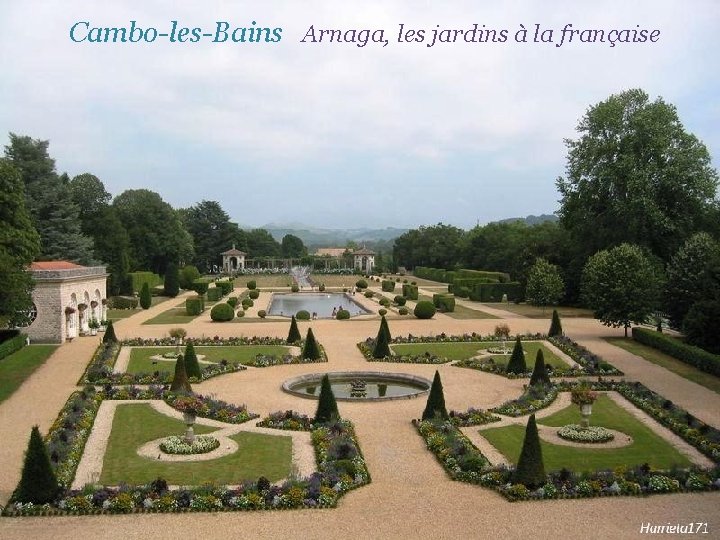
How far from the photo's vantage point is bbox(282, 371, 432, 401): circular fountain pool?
23203mm

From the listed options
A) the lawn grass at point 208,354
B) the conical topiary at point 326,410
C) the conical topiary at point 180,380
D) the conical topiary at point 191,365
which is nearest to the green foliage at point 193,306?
the lawn grass at point 208,354

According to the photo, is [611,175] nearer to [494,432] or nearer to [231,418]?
[494,432]

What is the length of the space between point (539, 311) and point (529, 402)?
1170 inches

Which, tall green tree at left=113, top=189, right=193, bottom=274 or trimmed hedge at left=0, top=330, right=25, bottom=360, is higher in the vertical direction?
tall green tree at left=113, top=189, right=193, bottom=274

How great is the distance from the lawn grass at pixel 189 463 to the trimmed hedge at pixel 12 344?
1320 centimetres

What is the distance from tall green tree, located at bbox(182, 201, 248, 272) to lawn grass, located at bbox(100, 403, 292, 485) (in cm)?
9746

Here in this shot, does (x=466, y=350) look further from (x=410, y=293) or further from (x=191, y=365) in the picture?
(x=410, y=293)

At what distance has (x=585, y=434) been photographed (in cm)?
1781

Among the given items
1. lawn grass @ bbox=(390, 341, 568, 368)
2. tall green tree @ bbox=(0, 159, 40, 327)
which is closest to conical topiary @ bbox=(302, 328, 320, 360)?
lawn grass @ bbox=(390, 341, 568, 368)

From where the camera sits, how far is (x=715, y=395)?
76.0ft

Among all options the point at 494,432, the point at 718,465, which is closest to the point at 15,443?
the point at 494,432

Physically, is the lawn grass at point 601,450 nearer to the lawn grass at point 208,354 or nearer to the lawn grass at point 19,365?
the lawn grass at point 208,354

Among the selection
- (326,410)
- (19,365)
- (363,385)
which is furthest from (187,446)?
(19,365)

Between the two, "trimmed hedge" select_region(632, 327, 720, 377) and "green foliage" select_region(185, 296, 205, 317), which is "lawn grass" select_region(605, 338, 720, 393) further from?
"green foliage" select_region(185, 296, 205, 317)
